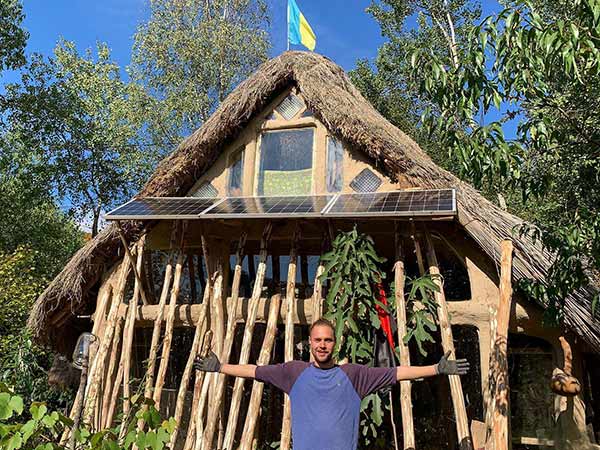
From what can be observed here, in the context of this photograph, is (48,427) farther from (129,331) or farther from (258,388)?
(129,331)

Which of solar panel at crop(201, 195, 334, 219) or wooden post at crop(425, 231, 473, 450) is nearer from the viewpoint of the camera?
wooden post at crop(425, 231, 473, 450)

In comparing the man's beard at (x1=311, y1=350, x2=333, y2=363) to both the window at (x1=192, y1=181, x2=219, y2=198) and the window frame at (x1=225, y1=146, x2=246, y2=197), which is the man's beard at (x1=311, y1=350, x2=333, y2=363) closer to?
the window frame at (x1=225, y1=146, x2=246, y2=197)

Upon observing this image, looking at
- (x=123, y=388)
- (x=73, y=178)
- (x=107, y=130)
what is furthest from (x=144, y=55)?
(x=123, y=388)

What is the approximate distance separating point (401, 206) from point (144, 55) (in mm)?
14016

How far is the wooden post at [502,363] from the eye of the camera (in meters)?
4.45

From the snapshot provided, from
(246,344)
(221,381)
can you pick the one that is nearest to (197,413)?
(221,381)

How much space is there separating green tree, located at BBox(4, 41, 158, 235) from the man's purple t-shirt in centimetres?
1263

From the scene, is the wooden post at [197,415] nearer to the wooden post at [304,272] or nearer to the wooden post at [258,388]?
the wooden post at [258,388]

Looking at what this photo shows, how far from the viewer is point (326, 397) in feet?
10.1

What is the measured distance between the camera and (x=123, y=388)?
21.7 feet

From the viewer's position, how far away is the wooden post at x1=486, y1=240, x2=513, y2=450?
14.6ft

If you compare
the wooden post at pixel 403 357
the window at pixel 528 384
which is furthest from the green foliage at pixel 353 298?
the window at pixel 528 384

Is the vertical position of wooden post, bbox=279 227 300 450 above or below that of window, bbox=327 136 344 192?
below

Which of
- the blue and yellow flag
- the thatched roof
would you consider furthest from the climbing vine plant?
the blue and yellow flag
